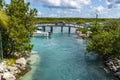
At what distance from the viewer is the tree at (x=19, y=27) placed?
1554 inches

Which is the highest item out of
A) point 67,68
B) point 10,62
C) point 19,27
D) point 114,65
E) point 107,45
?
point 19,27

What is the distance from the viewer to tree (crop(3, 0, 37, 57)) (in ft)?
129

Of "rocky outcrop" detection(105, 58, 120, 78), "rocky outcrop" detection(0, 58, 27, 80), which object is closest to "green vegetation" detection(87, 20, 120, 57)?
"rocky outcrop" detection(105, 58, 120, 78)

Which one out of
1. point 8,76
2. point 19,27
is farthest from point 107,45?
point 8,76

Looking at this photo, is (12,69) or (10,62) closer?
(12,69)

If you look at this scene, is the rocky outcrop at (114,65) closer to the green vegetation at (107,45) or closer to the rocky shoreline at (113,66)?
the rocky shoreline at (113,66)

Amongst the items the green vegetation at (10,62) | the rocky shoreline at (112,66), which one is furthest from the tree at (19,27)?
the rocky shoreline at (112,66)

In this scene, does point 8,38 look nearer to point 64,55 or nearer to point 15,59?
point 15,59

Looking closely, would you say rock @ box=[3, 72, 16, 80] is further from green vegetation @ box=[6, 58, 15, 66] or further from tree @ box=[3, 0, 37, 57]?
tree @ box=[3, 0, 37, 57]

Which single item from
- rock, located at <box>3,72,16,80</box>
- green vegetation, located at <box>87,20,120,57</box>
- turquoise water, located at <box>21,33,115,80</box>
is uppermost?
green vegetation, located at <box>87,20,120,57</box>

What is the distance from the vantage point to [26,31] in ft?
135

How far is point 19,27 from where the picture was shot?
39812mm

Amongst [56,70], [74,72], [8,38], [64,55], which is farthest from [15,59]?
[64,55]

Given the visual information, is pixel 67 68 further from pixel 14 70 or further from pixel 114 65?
pixel 14 70
